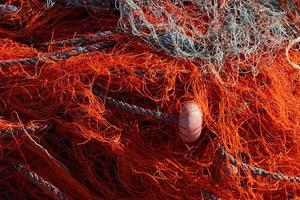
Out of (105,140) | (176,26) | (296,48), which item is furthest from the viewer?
(296,48)

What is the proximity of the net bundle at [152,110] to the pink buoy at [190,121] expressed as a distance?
0.03 metres

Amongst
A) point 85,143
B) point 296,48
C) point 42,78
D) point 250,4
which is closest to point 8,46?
point 42,78

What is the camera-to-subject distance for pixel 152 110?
5.06 feet

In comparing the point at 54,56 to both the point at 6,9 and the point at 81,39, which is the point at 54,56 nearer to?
the point at 81,39

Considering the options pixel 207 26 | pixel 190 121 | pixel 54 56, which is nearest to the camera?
pixel 190 121

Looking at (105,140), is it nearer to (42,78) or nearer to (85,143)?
(85,143)

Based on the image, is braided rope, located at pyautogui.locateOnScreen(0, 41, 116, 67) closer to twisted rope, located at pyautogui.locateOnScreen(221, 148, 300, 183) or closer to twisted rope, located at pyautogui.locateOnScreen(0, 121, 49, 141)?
twisted rope, located at pyautogui.locateOnScreen(0, 121, 49, 141)

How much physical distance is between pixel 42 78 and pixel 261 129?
662 millimetres

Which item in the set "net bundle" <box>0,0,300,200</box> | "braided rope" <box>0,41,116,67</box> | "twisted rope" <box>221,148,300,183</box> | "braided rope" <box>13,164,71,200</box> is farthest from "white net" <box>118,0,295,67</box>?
"braided rope" <box>13,164,71,200</box>

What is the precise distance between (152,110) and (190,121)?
0.44 feet

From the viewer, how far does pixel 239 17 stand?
5.54ft

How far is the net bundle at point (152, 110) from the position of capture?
4.99ft

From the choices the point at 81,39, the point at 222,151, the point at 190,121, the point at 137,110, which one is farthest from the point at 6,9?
the point at 222,151

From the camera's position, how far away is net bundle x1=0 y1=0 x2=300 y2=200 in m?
1.52
